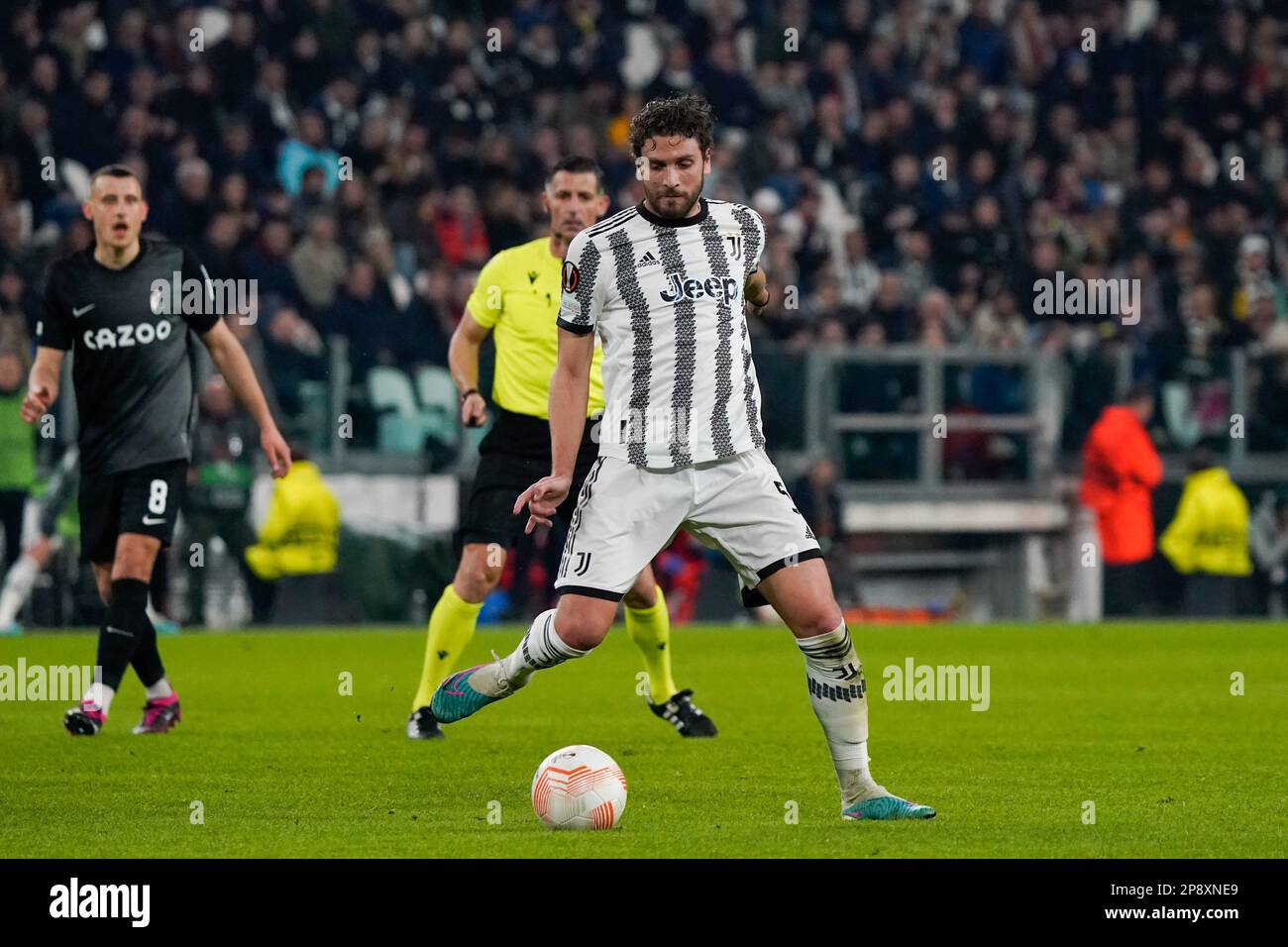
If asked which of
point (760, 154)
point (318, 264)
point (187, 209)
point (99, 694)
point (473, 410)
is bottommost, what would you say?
point (99, 694)

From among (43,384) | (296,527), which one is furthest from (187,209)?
(43,384)

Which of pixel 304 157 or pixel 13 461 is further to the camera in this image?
pixel 304 157

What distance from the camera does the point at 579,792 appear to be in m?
6.70

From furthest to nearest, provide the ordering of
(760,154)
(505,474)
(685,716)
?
(760,154)
(685,716)
(505,474)

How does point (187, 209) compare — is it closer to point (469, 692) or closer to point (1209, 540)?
point (1209, 540)

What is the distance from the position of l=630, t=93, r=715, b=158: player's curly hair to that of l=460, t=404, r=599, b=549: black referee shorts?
9.34ft

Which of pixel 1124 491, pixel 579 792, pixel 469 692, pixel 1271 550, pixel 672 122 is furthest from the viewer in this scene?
pixel 1271 550

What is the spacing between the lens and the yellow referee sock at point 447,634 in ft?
31.1

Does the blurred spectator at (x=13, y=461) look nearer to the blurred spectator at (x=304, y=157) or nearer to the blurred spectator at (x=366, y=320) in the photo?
the blurred spectator at (x=366, y=320)

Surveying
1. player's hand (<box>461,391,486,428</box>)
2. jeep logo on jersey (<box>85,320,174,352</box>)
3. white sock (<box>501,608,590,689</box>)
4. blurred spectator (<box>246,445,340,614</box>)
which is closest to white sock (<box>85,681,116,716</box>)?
jeep logo on jersey (<box>85,320,174,352</box>)

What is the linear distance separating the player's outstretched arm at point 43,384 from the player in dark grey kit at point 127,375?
0.04ft

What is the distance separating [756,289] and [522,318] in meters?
2.67

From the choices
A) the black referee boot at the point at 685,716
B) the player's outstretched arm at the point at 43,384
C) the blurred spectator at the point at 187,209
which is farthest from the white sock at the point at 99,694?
the blurred spectator at the point at 187,209

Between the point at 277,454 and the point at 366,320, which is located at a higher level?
the point at 366,320
